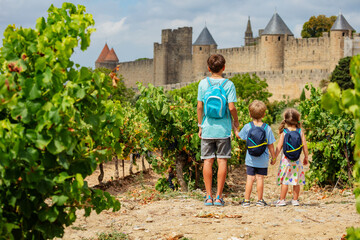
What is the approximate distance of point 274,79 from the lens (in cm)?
4419

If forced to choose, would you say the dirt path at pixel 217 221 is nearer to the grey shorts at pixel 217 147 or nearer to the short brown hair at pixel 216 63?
the grey shorts at pixel 217 147

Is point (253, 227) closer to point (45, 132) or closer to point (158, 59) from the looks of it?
point (45, 132)

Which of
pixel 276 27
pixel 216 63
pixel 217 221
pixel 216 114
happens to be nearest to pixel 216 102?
pixel 216 114

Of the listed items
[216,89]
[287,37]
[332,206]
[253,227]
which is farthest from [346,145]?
[287,37]

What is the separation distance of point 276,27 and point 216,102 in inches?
1790

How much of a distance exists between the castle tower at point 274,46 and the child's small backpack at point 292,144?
43028mm

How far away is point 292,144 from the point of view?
6.44 meters

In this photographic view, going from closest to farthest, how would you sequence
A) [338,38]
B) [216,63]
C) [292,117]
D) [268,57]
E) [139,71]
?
[216,63] → [292,117] → [338,38] → [268,57] → [139,71]

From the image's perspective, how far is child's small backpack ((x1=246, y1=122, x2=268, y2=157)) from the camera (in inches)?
239

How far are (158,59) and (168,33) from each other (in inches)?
109

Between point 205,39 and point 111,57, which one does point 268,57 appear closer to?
point 205,39

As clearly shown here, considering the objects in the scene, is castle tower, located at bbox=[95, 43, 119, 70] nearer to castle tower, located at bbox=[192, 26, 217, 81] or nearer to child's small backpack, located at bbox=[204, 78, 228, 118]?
castle tower, located at bbox=[192, 26, 217, 81]

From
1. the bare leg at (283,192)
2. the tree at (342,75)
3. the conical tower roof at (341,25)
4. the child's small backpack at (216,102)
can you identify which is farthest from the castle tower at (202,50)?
the child's small backpack at (216,102)

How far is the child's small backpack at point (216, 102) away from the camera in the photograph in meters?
5.88
